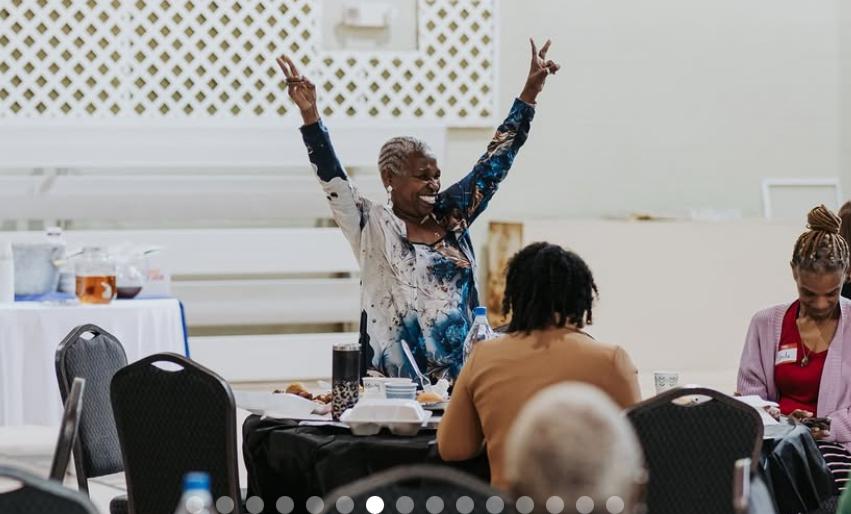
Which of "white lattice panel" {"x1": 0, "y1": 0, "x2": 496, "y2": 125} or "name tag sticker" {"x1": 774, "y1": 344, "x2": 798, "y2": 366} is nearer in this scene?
"name tag sticker" {"x1": 774, "y1": 344, "x2": 798, "y2": 366}

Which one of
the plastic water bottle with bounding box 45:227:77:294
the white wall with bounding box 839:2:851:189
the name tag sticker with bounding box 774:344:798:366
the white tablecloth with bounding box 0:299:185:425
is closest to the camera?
the name tag sticker with bounding box 774:344:798:366

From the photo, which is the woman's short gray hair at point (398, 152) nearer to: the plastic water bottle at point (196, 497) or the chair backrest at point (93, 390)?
the chair backrest at point (93, 390)

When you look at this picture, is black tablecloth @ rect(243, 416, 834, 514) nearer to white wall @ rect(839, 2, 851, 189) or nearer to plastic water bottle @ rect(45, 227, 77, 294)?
plastic water bottle @ rect(45, 227, 77, 294)

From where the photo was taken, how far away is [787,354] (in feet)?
11.1

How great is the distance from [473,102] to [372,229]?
466 centimetres

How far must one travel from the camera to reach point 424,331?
3.32 m

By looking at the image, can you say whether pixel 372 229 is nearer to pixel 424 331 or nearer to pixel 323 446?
pixel 424 331

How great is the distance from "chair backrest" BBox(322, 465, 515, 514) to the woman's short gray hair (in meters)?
1.63

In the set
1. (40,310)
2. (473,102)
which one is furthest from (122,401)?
(473,102)

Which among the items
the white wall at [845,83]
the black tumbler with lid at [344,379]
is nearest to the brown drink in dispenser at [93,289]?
the black tumbler with lid at [344,379]

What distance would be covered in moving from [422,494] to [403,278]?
62.0 inches

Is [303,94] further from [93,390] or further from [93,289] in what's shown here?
[93,289]

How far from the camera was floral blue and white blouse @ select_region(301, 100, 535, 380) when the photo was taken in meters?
3.32

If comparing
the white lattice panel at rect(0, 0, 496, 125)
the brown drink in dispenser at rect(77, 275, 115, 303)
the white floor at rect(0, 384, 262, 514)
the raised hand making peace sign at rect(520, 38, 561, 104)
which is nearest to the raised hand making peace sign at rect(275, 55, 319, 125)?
the raised hand making peace sign at rect(520, 38, 561, 104)
